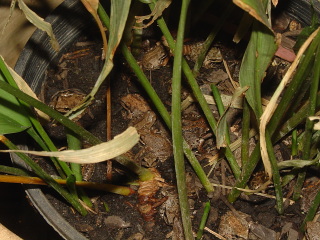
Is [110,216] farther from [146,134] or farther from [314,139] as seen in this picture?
[314,139]

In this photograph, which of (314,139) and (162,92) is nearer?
(314,139)

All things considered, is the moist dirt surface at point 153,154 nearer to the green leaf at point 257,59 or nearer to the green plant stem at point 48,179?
the green plant stem at point 48,179

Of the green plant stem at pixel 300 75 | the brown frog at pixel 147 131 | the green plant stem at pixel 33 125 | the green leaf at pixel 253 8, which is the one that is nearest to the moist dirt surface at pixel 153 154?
the brown frog at pixel 147 131

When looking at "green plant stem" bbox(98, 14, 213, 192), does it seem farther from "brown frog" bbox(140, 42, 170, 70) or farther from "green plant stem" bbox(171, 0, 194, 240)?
"brown frog" bbox(140, 42, 170, 70)

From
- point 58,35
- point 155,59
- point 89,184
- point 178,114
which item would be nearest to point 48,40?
point 58,35

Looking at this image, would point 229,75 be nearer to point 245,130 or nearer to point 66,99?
point 245,130

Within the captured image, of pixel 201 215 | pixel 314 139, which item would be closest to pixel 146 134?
pixel 201 215

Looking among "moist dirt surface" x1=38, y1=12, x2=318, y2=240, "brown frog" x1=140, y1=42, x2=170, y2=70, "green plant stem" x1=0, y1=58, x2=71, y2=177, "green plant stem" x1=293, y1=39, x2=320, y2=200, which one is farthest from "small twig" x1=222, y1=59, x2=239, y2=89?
"green plant stem" x1=0, y1=58, x2=71, y2=177
